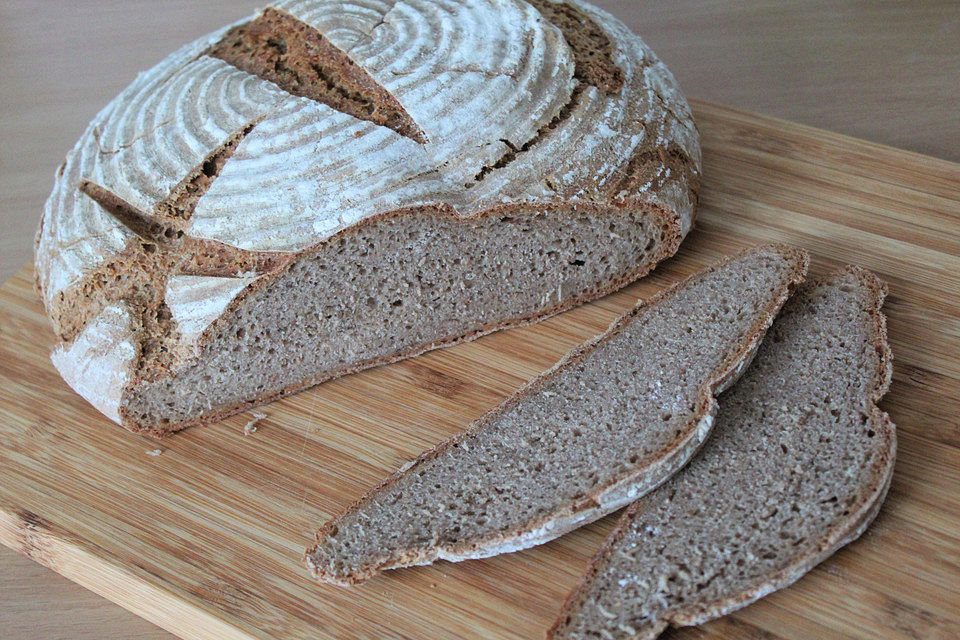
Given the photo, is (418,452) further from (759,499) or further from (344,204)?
(759,499)

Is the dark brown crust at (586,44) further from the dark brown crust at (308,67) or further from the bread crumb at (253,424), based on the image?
the bread crumb at (253,424)

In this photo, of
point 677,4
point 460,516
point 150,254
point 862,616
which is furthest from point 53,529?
point 677,4

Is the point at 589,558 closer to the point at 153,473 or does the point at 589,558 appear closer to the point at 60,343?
the point at 153,473

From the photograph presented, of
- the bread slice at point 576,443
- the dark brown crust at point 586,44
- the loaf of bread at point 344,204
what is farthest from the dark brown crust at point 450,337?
the dark brown crust at point 586,44

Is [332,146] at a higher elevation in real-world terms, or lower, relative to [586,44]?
lower

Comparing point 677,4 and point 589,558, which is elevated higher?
point 677,4

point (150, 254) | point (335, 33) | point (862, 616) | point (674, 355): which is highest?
point (335, 33)

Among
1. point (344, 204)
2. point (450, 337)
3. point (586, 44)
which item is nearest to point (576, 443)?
point (450, 337)

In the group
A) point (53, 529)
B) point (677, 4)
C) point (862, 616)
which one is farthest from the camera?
point (677, 4)
